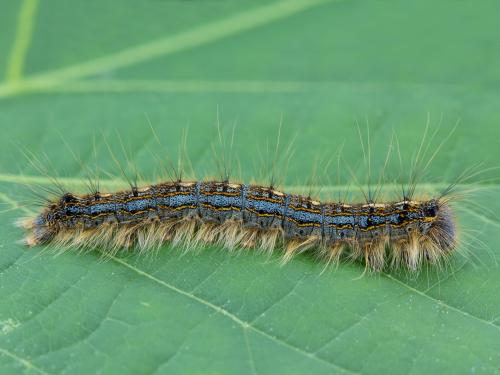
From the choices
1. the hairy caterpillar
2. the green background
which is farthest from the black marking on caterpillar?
the green background

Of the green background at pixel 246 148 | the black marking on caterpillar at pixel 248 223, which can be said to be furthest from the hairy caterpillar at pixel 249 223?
the green background at pixel 246 148

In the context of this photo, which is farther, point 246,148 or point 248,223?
point 246,148

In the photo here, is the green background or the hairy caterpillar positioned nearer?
the green background

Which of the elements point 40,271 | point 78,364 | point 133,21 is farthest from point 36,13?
point 78,364

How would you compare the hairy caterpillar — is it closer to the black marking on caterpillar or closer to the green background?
the black marking on caterpillar

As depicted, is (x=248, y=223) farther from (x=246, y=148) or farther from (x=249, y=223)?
(x=246, y=148)

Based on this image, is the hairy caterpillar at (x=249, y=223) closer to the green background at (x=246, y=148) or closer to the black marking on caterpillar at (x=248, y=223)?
the black marking on caterpillar at (x=248, y=223)

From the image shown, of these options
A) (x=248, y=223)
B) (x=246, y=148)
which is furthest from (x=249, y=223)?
(x=246, y=148)

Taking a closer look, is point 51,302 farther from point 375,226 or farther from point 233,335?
point 375,226
